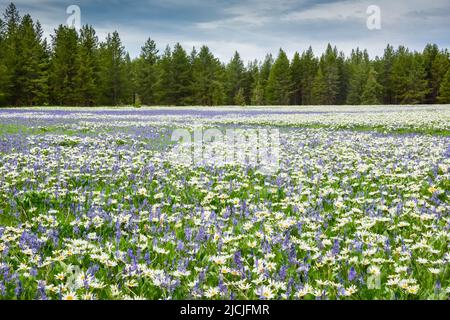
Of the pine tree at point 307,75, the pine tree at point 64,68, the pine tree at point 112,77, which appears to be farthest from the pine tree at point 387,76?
the pine tree at point 64,68

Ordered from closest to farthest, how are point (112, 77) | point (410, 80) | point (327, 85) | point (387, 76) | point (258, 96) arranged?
point (112, 77), point (410, 80), point (258, 96), point (327, 85), point (387, 76)

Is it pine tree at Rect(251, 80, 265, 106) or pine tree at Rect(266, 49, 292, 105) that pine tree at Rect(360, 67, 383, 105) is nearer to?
pine tree at Rect(266, 49, 292, 105)

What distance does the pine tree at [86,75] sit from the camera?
245 feet

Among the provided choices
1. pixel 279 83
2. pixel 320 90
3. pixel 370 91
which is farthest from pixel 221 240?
pixel 320 90

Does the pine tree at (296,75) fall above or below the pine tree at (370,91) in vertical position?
above

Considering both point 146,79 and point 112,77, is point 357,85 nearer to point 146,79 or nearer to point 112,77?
point 146,79

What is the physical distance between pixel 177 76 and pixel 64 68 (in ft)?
92.2

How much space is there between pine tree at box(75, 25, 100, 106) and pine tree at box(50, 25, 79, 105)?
35.7 inches

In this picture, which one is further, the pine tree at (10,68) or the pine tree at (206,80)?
the pine tree at (206,80)

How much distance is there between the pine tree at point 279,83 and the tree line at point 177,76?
279 millimetres

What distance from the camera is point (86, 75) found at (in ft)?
247

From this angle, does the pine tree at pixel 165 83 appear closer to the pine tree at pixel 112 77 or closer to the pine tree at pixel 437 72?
the pine tree at pixel 112 77

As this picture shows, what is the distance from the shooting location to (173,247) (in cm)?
436

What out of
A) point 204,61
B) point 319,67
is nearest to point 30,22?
point 204,61
